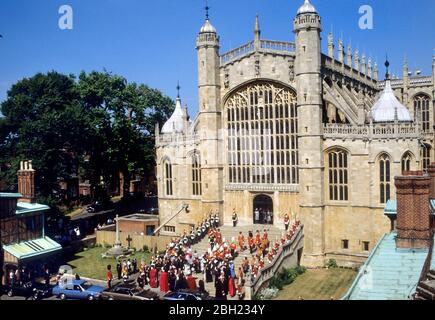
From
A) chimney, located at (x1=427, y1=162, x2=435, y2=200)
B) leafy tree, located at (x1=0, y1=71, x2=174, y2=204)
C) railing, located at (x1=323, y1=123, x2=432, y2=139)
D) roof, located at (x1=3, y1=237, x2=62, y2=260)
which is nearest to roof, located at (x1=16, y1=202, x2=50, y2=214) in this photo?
roof, located at (x1=3, y1=237, x2=62, y2=260)

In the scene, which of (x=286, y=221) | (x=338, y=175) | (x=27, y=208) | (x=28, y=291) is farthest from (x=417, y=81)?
(x=28, y=291)

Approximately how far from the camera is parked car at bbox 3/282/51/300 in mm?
25480

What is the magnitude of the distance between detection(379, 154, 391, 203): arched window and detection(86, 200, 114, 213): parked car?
30.5 m

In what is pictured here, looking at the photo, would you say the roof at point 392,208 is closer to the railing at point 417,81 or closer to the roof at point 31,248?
the roof at point 31,248

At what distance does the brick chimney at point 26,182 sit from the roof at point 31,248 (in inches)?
127

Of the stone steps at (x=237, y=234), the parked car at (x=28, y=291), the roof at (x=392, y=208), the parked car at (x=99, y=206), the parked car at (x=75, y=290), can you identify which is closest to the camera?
the roof at (x=392, y=208)

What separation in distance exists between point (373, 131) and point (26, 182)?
2486 centimetres

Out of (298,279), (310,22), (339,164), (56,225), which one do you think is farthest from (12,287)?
(310,22)

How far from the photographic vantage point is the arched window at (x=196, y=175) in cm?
4190

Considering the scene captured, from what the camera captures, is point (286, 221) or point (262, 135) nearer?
point (286, 221)

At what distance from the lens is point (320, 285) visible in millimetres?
30719

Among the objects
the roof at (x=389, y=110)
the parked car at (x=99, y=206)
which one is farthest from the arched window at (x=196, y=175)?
the roof at (x=389, y=110)

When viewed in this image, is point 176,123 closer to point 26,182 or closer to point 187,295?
point 26,182

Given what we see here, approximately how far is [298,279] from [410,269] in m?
16.7
